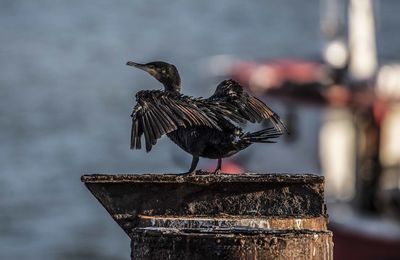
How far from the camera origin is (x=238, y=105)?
5.61 m

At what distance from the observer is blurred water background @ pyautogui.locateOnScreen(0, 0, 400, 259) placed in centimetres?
2091

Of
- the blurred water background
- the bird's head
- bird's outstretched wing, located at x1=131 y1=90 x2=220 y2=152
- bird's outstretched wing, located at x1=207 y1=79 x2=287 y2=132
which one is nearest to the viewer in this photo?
bird's outstretched wing, located at x1=131 y1=90 x2=220 y2=152

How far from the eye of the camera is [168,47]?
4091cm

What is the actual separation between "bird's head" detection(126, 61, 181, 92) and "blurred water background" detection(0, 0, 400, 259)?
8490 mm

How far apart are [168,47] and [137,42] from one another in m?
1.58

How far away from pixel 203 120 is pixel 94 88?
31305 mm

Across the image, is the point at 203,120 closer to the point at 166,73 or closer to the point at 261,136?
the point at 261,136

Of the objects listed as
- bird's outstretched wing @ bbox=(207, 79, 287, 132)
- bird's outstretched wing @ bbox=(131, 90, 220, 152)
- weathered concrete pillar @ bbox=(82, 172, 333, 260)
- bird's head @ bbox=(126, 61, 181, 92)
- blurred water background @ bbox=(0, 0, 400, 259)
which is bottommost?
weathered concrete pillar @ bbox=(82, 172, 333, 260)

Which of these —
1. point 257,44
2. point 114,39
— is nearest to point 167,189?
point 257,44

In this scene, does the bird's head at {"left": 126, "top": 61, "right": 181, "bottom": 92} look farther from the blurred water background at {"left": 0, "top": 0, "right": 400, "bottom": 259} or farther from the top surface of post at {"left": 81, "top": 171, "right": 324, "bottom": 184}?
the blurred water background at {"left": 0, "top": 0, "right": 400, "bottom": 259}

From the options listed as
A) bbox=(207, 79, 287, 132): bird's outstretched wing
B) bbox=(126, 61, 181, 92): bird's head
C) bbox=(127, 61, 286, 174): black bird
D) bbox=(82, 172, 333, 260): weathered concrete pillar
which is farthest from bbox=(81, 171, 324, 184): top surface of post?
bbox=(126, 61, 181, 92): bird's head

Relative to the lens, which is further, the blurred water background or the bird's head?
the blurred water background

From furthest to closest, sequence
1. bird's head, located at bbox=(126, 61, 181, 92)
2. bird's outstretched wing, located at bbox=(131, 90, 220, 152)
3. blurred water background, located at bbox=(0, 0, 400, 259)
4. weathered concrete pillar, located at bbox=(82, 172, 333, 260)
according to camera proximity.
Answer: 1. blurred water background, located at bbox=(0, 0, 400, 259)
2. bird's head, located at bbox=(126, 61, 181, 92)
3. bird's outstretched wing, located at bbox=(131, 90, 220, 152)
4. weathered concrete pillar, located at bbox=(82, 172, 333, 260)

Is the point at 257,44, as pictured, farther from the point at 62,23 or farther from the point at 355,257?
the point at 355,257
